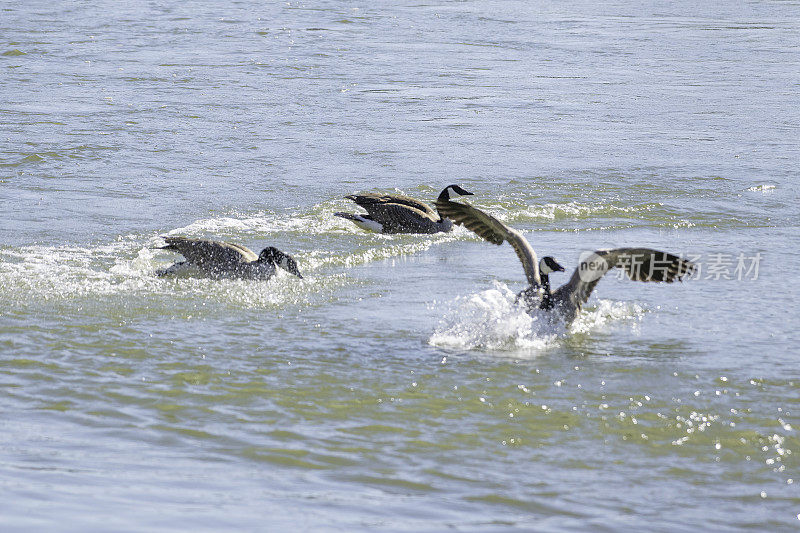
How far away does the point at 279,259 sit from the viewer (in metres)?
8.95

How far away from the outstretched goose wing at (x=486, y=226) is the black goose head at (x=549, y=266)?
8 cm

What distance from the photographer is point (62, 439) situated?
5.52 meters

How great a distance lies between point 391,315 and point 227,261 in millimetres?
1683

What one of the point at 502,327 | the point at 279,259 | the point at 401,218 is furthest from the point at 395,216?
the point at 502,327

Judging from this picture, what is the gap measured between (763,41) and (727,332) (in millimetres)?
19481

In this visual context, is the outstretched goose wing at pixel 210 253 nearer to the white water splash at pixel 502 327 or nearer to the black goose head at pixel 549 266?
the white water splash at pixel 502 327

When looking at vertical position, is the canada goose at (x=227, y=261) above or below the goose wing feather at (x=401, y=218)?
below

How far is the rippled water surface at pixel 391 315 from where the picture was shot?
5102 mm

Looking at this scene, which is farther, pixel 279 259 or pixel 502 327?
pixel 279 259

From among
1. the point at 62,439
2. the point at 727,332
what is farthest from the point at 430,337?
the point at 62,439

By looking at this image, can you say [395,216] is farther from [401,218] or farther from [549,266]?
[549,266]

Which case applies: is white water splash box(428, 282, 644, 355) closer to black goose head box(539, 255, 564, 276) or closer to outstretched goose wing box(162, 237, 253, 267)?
black goose head box(539, 255, 564, 276)

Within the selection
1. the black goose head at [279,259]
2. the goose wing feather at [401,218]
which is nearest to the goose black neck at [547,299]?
the black goose head at [279,259]

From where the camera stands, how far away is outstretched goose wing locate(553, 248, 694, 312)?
7.41 meters
